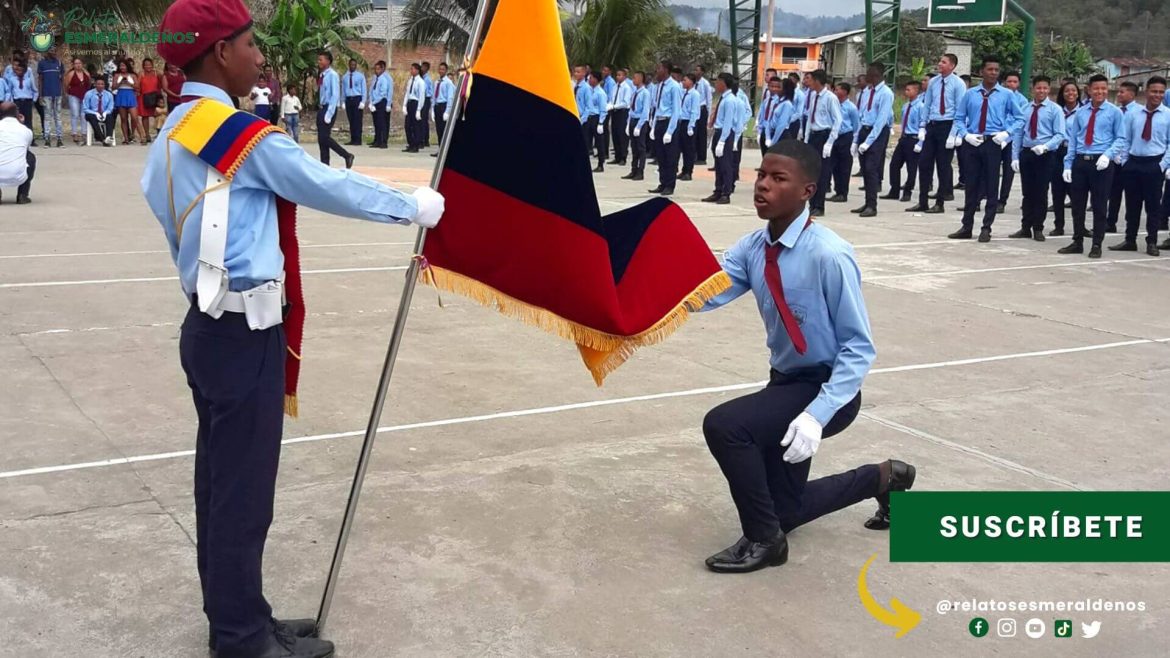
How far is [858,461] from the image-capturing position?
219 inches

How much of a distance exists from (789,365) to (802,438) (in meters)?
0.49

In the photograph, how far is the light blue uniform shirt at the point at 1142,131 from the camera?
12.9 metres

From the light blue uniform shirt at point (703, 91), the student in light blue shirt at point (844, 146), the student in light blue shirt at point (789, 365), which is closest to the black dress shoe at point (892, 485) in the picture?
the student in light blue shirt at point (789, 365)

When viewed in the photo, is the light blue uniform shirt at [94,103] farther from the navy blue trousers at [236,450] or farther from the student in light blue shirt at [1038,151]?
the navy blue trousers at [236,450]

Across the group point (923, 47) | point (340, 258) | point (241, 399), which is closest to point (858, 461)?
point (241, 399)

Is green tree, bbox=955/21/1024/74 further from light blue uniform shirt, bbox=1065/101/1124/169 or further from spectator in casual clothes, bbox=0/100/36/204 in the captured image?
spectator in casual clothes, bbox=0/100/36/204

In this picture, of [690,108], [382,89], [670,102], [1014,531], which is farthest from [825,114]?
[1014,531]

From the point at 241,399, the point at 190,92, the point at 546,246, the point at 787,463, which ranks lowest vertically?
the point at 787,463

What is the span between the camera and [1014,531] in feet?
14.9

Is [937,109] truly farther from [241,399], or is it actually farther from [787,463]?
[241,399]

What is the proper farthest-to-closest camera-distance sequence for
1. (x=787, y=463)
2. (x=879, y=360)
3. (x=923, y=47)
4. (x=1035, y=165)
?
(x=923, y=47)
(x=1035, y=165)
(x=879, y=360)
(x=787, y=463)

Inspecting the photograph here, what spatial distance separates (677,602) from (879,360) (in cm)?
405

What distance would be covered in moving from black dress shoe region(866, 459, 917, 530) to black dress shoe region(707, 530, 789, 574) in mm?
609

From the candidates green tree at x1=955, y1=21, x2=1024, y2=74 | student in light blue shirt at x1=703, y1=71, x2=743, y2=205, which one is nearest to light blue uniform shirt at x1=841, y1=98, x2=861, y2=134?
student in light blue shirt at x1=703, y1=71, x2=743, y2=205
